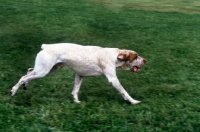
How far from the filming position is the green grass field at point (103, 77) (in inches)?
207

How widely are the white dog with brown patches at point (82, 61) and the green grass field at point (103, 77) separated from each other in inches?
12.2

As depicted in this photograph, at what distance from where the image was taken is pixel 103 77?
7.45m

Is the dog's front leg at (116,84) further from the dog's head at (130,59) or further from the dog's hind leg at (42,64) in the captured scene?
the dog's hind leg at (42,64)

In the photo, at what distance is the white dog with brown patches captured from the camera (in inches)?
228

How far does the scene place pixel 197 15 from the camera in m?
14.2

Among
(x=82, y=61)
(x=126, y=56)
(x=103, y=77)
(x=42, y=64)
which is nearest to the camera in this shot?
(x=42, y=64)

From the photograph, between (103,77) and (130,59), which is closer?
(130,59)

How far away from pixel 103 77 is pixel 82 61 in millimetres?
1589

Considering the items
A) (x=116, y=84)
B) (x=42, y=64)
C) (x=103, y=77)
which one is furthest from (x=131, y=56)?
(x=103, y=77)

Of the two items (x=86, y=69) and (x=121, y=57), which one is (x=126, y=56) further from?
(x=86, y=69)

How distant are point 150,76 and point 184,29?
4573 mm

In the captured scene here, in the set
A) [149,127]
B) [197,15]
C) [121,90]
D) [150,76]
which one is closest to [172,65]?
[150,76]

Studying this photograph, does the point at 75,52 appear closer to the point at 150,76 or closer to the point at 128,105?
the point at 128,105

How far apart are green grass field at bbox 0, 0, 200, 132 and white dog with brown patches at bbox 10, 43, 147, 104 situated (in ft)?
1.01
